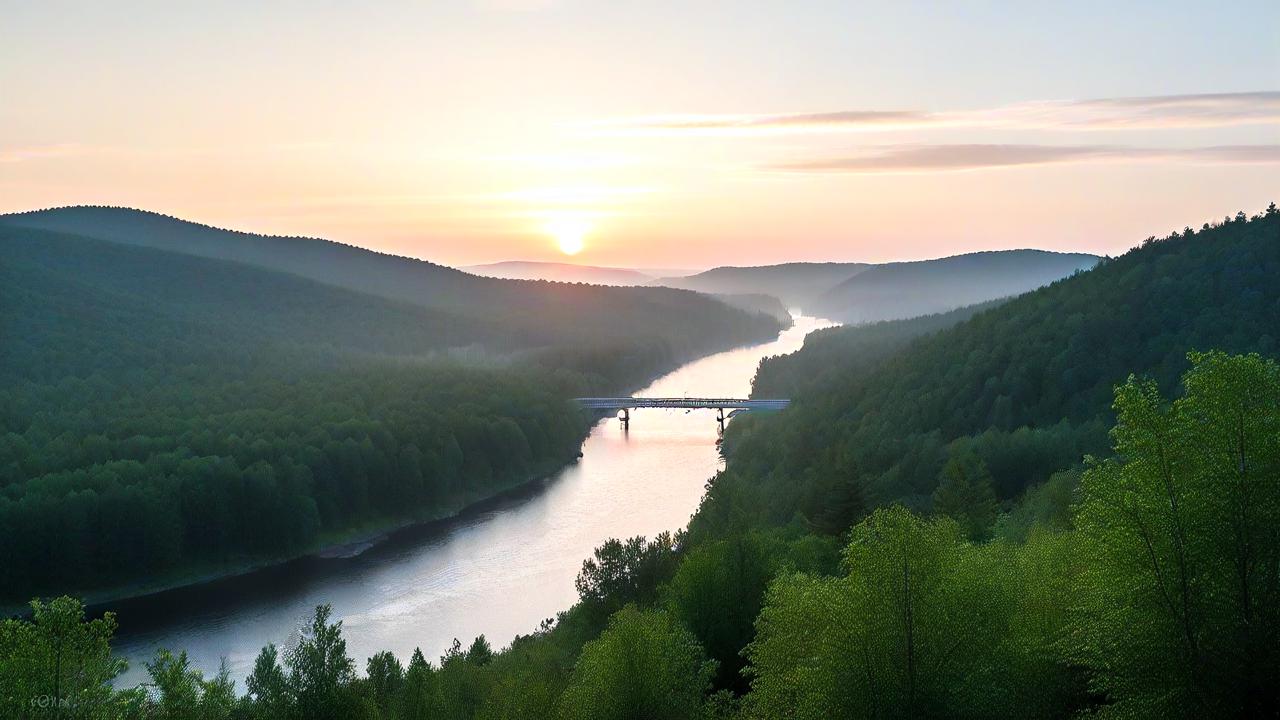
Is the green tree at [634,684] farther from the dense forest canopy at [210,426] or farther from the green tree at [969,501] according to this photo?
the dense forest canopy at [210,426]

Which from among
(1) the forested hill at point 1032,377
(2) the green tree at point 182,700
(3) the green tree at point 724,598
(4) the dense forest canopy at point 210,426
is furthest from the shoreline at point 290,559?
(3) the green tree at point 724,598

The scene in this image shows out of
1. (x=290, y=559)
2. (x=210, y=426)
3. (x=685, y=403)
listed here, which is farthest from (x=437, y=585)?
(x=685, y=403)

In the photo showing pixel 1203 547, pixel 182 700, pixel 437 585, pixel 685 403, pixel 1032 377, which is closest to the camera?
pixel 1203 547

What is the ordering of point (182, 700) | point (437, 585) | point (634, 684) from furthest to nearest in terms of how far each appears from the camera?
1. point (437, 585)
2. point (182, 700)
3. point (634, 684)

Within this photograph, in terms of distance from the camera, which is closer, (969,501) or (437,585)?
(969,501)

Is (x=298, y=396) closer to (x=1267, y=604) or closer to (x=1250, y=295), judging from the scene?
(x=1250, y=295)

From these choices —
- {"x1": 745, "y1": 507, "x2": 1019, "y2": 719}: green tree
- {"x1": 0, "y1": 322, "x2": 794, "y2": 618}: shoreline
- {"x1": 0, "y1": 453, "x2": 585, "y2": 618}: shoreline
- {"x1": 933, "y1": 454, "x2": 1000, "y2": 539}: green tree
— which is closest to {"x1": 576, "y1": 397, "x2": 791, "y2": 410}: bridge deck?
{"x1": 0, "y1": 322, "x2": 794, "y2": 618}: shoreline

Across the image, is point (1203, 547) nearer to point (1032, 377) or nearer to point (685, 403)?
point (1032, 377)
